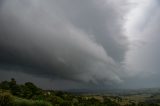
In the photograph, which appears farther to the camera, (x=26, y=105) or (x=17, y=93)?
(x=17, y=93)

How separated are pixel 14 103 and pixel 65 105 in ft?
185

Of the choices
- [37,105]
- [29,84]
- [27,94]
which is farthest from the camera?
[29,84]

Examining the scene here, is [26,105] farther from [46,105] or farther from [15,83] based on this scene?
[15,83]

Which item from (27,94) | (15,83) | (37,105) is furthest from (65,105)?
(37,105)

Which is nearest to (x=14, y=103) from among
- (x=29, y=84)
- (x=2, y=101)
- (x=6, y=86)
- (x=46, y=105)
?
(x=2, y=101)

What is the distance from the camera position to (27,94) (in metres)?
146

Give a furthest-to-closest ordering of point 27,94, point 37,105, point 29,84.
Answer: point 29,84 < point 27,94 < point 37,105

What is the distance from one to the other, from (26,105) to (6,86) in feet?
262

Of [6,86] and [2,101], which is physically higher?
[6,86]

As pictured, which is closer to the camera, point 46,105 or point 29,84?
point 46,105

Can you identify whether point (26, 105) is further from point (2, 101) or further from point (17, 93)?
point (17, 93)

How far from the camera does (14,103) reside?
93500 millimetres

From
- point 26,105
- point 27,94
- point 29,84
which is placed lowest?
point 26,105

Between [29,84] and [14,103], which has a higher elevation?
[29,84]
